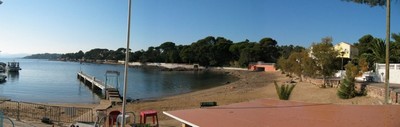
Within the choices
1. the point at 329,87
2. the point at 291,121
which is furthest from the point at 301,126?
the point at 329,87

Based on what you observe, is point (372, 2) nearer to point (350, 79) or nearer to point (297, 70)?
point (350, 79)

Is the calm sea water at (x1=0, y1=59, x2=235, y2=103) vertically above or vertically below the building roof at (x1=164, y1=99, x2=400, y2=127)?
below

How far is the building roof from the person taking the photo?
29.0 feet

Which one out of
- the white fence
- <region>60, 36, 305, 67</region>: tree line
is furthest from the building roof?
<region>60, 36, 305, 67</region>: tree line

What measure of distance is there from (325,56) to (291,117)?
27.7 metres

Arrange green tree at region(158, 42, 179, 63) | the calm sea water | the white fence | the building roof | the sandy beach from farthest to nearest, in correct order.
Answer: green tree at region(158, 42, 179, 63), the calm sea water, the white fence, the sandy beach, the building roof

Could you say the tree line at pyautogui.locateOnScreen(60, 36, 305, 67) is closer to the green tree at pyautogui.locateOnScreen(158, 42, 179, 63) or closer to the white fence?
the green tree at pyautogui.locateOnScreen(158, 42, 179, 63)

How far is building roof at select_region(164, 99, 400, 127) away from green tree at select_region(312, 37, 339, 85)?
2572cm

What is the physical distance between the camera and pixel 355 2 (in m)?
23.3

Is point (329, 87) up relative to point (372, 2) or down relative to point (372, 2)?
down

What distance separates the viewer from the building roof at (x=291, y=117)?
885cm

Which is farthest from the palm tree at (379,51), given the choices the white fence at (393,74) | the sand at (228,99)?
the white fence at (393,74)

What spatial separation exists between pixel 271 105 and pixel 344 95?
49.8 feet

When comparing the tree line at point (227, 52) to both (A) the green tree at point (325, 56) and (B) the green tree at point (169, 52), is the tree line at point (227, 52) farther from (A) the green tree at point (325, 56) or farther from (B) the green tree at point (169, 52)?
(A) the green tree at point (325, 56)
